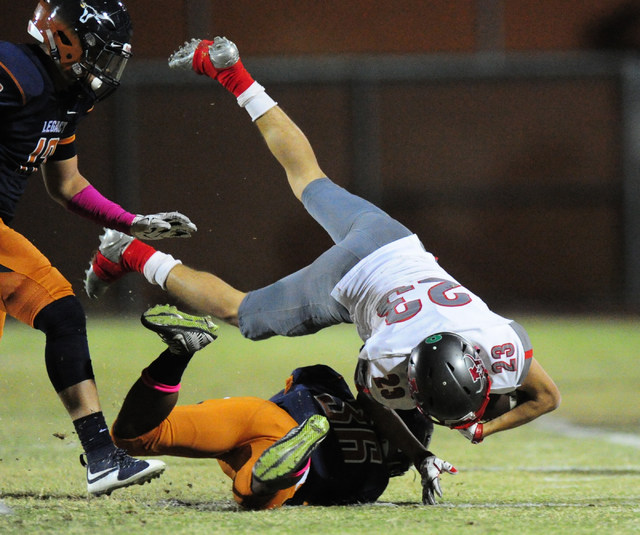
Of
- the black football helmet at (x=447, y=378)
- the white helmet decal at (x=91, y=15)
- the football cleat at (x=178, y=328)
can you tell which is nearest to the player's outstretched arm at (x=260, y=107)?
the white helmet decal at (x=91, y=15)

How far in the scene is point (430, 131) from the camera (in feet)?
36.5

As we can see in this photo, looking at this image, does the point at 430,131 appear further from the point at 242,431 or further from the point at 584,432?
the point at 242,431

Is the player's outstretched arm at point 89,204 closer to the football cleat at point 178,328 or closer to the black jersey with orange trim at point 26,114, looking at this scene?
the black jersey with orange trim at point 26,114

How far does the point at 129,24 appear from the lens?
3799mm

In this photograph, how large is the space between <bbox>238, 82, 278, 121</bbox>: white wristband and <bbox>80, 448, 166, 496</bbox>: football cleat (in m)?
1.88

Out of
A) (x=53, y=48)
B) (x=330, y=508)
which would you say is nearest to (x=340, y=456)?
(x=330, y=508)

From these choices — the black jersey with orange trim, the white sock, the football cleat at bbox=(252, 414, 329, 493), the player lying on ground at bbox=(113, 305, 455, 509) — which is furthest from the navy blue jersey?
the black jersey with orange trim

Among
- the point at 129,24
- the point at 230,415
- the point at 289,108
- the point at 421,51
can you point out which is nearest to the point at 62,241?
the point at 289,108

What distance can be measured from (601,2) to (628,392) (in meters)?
6.17

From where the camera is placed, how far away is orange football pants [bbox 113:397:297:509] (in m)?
3.26

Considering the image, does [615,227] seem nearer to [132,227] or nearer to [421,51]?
[421,51]

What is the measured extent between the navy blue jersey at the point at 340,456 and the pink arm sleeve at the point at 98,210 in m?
1.12

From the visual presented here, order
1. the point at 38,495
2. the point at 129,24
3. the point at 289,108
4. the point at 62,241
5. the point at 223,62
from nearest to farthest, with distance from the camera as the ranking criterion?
the point at 38,495 < the point at 129,24 < the point at 223,62 < the point at 62,241 < the point at 289,108

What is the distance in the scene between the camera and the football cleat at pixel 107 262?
13.2ft
